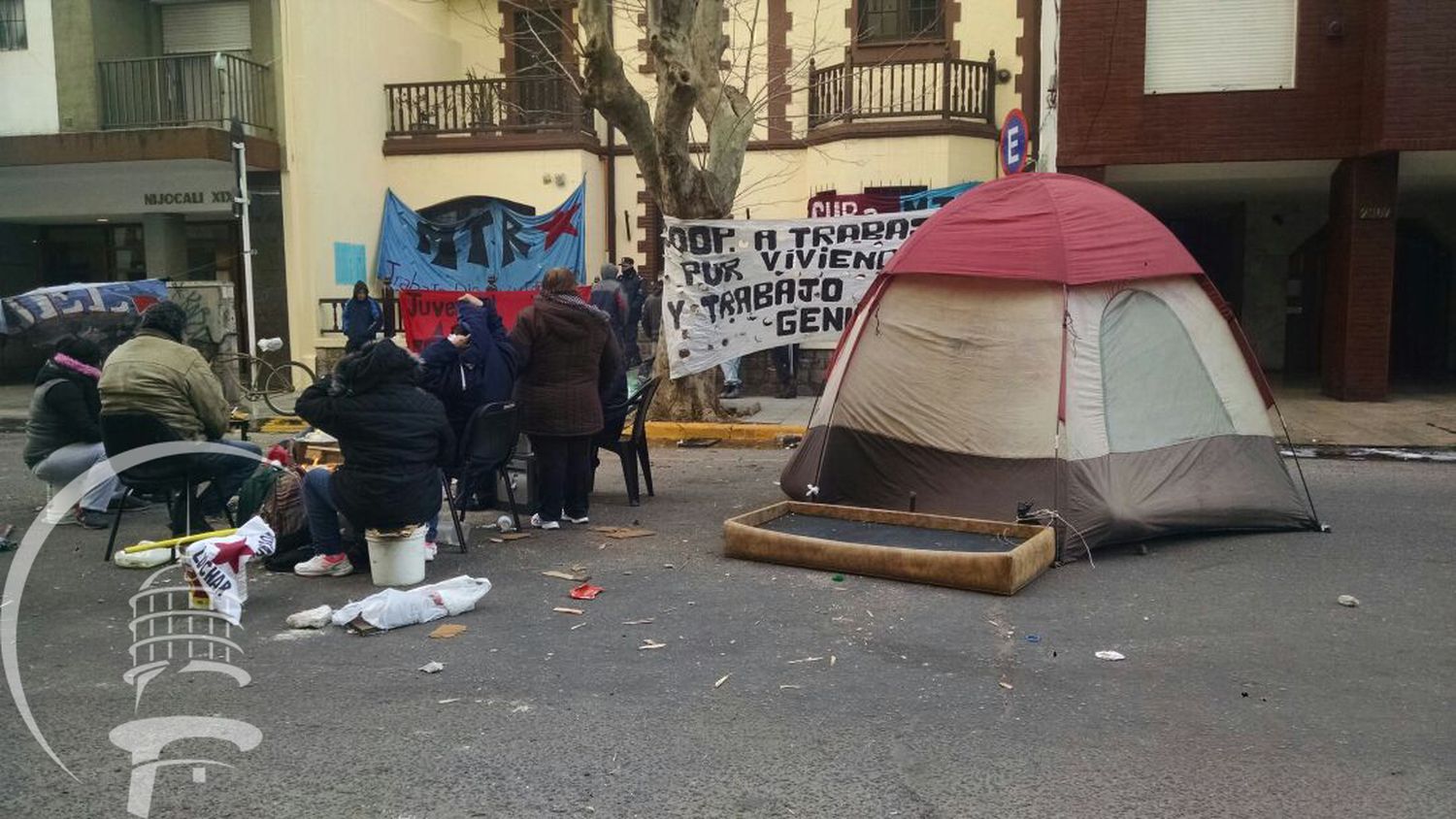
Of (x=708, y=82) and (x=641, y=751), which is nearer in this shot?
(x=641, y=751)

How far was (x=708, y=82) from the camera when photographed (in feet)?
37.6

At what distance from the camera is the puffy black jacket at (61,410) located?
7.56 meters

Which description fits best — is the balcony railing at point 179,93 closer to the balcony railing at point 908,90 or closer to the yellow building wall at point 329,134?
the yellow building wall at point 329,134

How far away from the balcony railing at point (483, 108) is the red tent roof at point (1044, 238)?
1178 centimetres

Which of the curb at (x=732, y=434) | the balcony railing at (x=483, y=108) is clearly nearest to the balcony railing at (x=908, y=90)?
the balcony railing at (x=483, y=108)

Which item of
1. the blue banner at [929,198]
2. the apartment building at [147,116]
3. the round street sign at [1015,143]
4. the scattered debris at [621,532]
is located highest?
the apartment building at [147,116]

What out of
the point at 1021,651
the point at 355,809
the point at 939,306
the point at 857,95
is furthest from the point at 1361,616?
the point at 857,95

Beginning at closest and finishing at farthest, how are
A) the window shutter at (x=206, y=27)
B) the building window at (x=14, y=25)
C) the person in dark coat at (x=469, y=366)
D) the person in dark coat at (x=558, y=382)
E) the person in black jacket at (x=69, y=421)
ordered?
the person in dark coat at (x=469, y=366) → the person in dark coat at (x=558, y=382) → the person in black jacket at (x=69, y=421) → the building window at (x=14, y=25) → the window shutter at (x=206, y=27)

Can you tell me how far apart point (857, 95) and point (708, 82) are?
5869 millimetres

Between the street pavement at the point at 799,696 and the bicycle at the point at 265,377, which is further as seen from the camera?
the bicycle at the point at 265,377

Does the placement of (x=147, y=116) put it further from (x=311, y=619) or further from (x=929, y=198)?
(x=311, y=619)

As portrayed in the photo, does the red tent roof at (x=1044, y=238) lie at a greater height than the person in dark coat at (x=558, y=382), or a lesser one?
greater

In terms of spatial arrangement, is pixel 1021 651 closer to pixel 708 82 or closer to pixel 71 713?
pixel 71 713

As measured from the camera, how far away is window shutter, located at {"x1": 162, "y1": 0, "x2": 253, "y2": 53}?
1756cm
